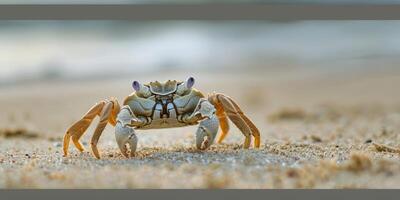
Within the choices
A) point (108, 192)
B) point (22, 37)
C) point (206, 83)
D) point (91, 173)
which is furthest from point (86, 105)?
point (108, 192)

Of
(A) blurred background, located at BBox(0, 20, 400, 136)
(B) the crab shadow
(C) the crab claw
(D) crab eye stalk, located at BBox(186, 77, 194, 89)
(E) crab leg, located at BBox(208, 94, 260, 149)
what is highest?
(A) blurred background, located at BBox(0, 20, 400, 136)

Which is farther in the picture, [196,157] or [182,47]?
[182,47]

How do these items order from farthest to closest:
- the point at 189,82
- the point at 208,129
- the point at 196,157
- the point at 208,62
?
1. the point at 208,62
2. the point at 189,82
3. the point at 208,129
4. the point at 196,157

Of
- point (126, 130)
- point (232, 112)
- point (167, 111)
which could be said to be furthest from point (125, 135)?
point (232, 112)

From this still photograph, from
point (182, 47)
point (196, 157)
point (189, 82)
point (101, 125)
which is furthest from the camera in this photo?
point (182, 47)

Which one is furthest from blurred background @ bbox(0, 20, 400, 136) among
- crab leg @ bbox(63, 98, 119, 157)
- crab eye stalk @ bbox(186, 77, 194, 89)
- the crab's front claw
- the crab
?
the crab's front claw

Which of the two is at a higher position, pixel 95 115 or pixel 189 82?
pixel 189 82

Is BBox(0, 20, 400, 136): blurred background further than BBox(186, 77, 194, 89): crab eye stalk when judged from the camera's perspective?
Yes

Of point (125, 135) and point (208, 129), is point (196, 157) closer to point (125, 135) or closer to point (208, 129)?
point (208, 129)

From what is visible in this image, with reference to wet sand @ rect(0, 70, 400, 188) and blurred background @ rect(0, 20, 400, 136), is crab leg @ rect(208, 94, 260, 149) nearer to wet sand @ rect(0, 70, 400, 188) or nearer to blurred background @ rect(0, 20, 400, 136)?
wet sand @ rect(0, 70, 400, 188)
